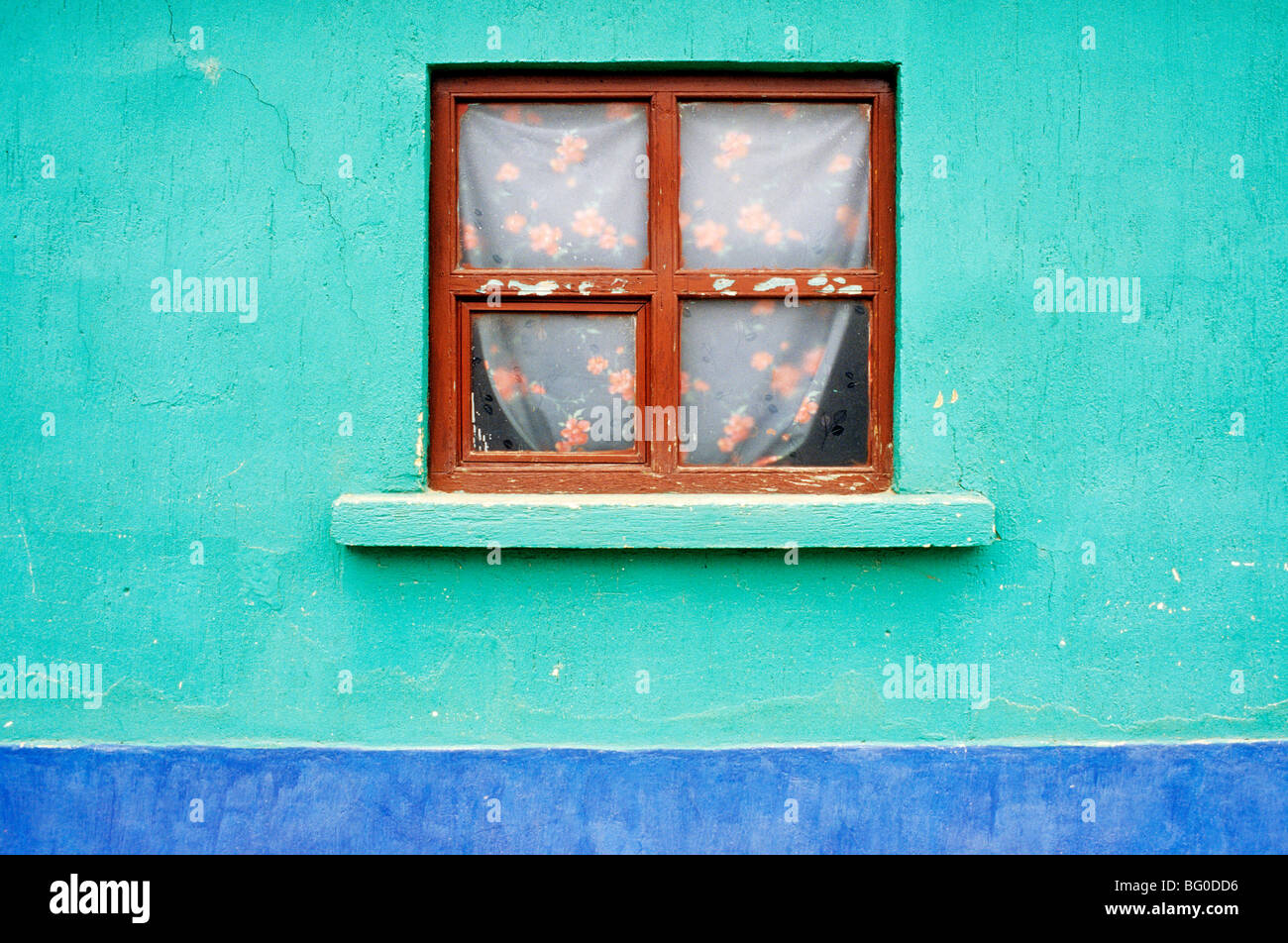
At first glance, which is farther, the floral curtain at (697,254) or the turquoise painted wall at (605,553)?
the floral curtain at (697,254)

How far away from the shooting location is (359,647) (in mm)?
2959

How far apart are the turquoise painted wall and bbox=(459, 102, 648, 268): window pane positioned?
0.19m

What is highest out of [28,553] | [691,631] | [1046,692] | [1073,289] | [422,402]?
[1073,289]

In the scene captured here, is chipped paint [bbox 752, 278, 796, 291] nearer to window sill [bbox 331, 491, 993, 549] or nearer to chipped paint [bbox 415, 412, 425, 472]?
window sill [bbox 331, 491, 993, 549]

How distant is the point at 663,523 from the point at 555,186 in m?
1.19

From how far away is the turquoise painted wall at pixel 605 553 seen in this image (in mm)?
2932

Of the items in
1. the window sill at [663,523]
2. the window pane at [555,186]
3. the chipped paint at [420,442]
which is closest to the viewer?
the window sill at [663,523]

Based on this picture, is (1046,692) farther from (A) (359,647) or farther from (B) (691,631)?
(A) (359,647)

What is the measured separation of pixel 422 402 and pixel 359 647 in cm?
81

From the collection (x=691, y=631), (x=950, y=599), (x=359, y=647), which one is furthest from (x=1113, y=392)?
(x=359, y=647)

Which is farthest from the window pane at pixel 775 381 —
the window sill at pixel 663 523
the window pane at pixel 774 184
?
the window sill at pixel 663 523

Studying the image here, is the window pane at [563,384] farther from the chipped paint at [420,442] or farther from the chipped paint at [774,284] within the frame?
the chipped paint at [774,284]

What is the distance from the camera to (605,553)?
2.95 m

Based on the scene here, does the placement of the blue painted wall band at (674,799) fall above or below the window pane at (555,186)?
below
